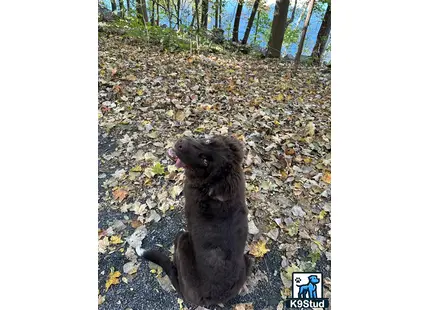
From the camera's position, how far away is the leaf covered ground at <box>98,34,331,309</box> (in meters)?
2.41

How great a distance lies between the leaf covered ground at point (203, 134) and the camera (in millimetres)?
2414

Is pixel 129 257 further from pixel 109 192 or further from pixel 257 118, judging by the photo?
pixel 257 118

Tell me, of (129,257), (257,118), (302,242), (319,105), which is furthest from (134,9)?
(302,242)

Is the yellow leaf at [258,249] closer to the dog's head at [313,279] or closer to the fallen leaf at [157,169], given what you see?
the dog's head at [313,279]

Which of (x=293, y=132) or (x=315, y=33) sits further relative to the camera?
(x=293, y=132)

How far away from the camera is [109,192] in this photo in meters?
2.76

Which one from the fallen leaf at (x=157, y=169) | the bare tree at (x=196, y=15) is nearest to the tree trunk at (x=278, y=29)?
the bare tree at (x=196, y=15)

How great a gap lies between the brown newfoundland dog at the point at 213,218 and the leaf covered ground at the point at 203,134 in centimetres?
45

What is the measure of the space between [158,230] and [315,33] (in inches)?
118

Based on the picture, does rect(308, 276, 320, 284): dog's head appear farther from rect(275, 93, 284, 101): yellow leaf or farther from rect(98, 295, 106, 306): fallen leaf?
rect(275, 93, 284, 101): yellow leaf

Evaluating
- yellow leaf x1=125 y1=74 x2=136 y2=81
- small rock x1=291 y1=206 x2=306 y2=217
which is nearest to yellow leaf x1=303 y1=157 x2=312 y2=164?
small rock x1=291 y1=206 x2=306 y2=217

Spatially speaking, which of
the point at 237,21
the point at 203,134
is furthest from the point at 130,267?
the point at 237,21

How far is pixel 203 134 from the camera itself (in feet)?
11.2

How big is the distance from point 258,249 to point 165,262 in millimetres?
947
